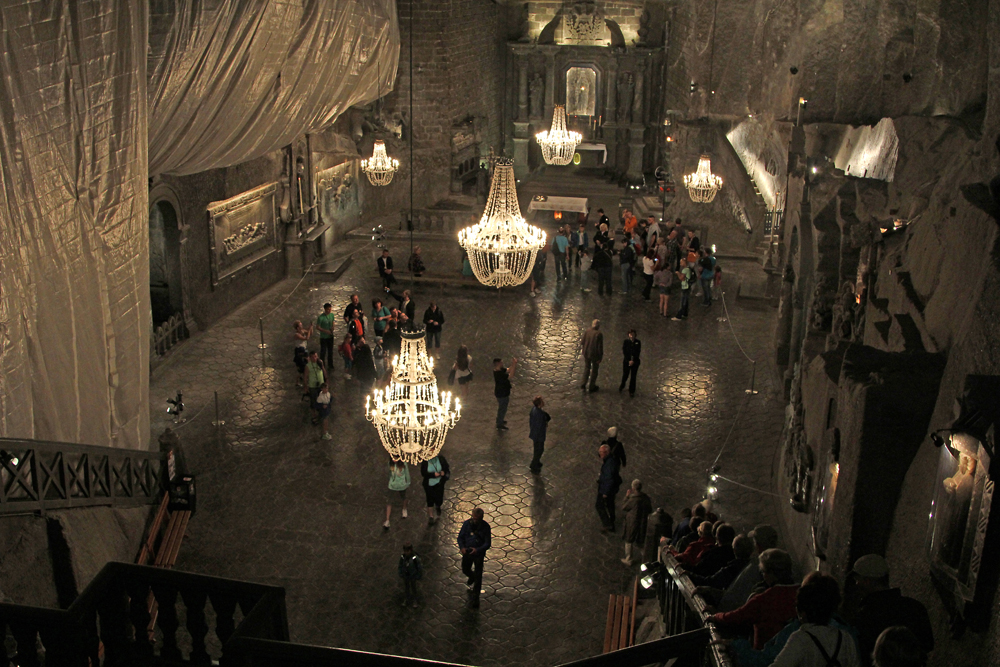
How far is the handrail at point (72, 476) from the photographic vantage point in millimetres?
7095

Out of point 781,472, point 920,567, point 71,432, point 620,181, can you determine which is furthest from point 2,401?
point 620,181

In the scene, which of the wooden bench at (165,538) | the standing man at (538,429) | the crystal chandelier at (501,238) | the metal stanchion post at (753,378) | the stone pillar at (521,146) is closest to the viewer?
the wooden bench at (165,538)

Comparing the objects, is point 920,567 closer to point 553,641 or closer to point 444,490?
point 553,641

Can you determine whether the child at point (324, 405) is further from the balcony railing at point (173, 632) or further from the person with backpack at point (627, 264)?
the person with backpack at point (627, 264)

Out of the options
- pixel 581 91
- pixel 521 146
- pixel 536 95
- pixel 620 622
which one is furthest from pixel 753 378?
pixel 581 91

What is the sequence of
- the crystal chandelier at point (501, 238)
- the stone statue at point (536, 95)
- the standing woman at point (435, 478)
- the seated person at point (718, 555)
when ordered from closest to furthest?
the seated person at point (718, 555) < the standing woman at point (435, 478) < the crystal chandelier at point (501, 238) < the stone statue at point (536, 95)

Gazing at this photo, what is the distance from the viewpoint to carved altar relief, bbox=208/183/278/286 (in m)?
15.2

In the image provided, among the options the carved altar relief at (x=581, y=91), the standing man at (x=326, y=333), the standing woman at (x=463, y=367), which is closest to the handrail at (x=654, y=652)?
the standing woman at (x=463, y=367)

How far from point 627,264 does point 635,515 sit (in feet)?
28.1

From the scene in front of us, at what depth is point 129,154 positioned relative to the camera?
325 inches

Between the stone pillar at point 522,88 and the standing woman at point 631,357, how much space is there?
17120 mm

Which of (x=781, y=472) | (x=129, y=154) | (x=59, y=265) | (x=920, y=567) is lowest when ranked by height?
(x=781, y=472)

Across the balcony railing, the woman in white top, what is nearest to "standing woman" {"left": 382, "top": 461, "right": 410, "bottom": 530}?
the balcony railing

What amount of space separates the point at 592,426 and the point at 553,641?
4155 millimetres
